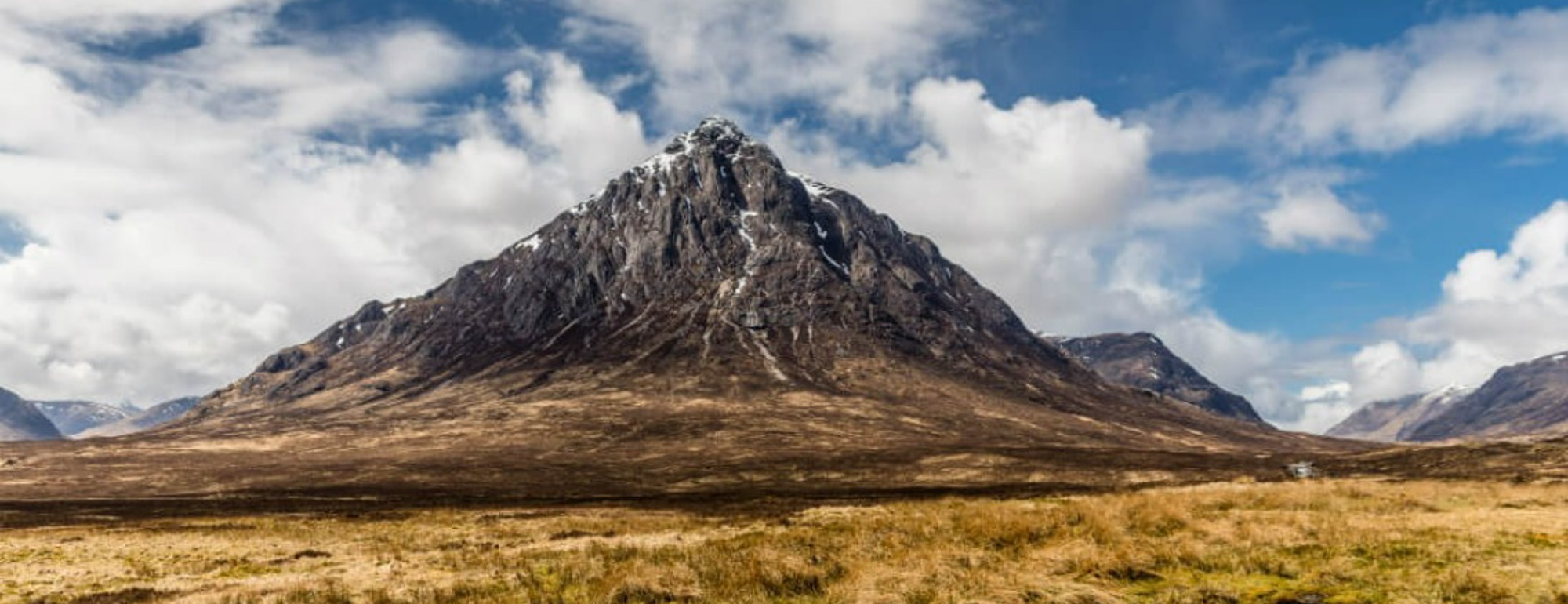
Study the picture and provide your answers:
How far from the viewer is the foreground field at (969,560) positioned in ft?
46.9

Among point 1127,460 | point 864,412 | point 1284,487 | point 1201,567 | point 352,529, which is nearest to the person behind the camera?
point 1201,567

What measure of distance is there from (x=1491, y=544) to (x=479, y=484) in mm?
98908

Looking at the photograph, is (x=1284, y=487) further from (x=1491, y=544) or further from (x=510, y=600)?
(x=510, y=600)

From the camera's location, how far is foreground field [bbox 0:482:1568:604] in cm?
1430

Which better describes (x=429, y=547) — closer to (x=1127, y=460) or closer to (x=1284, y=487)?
(x=1284, y=487)

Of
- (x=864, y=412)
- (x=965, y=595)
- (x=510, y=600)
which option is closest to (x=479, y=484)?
(x=510, y=600)

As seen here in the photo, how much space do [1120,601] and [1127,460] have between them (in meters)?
108

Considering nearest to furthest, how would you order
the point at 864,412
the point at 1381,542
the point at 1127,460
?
1. the point at 1381,542
2. the point at 1127,460
3. the point at 864,412

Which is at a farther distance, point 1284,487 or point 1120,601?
point 1284,487

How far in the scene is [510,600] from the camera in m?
18.6

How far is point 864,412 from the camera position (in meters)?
194

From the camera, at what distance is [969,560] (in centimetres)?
1778

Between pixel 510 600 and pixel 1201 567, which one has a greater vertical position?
pixel 1201 567

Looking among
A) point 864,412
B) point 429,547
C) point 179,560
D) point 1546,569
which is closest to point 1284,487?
point 1546,569
